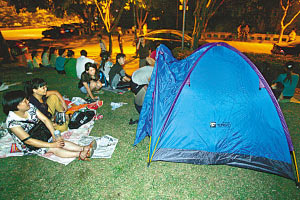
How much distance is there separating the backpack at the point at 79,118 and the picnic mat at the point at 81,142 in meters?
0.10

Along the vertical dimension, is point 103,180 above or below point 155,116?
below

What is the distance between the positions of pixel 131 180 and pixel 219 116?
1901 mm

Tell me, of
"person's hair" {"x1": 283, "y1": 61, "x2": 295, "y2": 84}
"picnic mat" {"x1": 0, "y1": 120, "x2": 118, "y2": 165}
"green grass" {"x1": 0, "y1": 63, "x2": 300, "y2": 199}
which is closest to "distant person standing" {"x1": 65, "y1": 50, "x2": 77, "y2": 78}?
"picnic mat" {"x1": 0, "y1": 120, "x2": 118, "y2": 165}

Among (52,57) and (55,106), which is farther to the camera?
(52,57)

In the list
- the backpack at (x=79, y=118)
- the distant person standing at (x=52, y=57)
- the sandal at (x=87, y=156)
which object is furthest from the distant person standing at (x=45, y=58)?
the sandal at (x=87, y=156)

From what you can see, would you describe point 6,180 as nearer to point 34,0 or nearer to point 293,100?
point 293,100

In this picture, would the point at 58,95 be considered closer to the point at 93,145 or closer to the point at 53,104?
the point at 53,104

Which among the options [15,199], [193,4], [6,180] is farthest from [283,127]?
[193,4]

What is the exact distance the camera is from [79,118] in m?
4.43

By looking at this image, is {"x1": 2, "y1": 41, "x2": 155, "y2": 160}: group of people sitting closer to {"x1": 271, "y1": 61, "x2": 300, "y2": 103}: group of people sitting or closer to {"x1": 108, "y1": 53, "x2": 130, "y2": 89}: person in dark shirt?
{"x1": 108, "y1": 53, "x2": 130, "y2": 89}: person in dark shirt

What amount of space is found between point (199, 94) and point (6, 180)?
3666 millimetres

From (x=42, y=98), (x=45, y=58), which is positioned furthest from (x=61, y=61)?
(x=42, y=98)

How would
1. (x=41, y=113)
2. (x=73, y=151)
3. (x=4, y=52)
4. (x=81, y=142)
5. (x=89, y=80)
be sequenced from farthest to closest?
1. (x=4, y=52)
2. (x=89, y=80)
3. (x=81, y=142)
4. (x=73, y=151)
5. (x=41, y=113)

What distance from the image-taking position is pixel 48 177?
3107 millimetres
